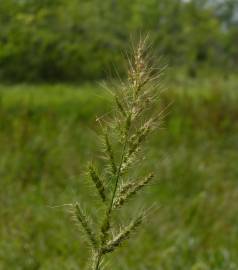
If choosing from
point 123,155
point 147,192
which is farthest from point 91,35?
point 123,155

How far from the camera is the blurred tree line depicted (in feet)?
24.3

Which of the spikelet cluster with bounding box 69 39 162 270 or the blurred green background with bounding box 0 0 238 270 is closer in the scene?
the spikelet cluster with bounding box 69 39 162 270

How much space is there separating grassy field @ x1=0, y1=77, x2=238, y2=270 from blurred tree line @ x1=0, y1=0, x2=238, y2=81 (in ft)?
1.76

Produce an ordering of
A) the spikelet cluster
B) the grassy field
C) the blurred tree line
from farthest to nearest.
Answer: the blurred tree line, the grassy field, the spikelet cluster

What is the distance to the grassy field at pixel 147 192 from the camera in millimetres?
4406

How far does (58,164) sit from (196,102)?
4.26 metres

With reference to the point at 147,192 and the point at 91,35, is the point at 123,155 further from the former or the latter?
the point at 91,35

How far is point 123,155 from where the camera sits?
2.95 feet

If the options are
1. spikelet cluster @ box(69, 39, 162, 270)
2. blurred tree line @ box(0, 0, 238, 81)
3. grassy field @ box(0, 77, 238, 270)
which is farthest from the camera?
blurred tree line @ box(0, 0, 238, 81)

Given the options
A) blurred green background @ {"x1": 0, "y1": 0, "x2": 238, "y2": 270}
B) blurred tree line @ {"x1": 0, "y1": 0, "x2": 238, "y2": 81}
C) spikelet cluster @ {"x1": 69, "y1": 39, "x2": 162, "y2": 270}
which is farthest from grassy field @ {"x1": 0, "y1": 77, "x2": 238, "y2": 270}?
blurred tree line @ {"x1": 0, "y1": 0, "x2": 238, "y2": 81}

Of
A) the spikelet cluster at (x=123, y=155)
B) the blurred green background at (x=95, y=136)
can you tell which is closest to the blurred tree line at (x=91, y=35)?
the blurred green background at (x=95, y=136)

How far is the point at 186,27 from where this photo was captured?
528 inches

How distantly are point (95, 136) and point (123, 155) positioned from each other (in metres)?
0.14

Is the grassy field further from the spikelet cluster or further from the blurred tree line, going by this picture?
the blurred tree line
